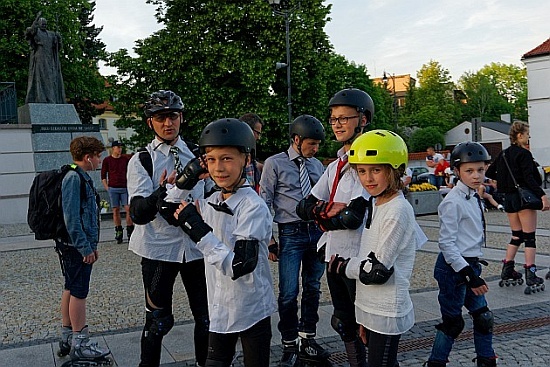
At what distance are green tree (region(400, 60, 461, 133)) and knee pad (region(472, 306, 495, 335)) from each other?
65.5m

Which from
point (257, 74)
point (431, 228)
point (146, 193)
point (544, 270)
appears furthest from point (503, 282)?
point (257, 74)

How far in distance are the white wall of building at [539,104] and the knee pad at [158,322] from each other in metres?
44.3

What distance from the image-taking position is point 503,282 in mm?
7039

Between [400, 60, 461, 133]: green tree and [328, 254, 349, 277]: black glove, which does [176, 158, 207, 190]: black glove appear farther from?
[400, 60, 461, 133]: green tree

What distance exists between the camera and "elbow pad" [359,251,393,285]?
3.07 meters

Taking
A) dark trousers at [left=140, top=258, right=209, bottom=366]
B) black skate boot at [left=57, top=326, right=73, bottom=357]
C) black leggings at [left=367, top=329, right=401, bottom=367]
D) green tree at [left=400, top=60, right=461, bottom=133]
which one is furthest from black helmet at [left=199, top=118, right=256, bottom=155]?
green tree at [left=400, top=60, right=461, bottom=133]

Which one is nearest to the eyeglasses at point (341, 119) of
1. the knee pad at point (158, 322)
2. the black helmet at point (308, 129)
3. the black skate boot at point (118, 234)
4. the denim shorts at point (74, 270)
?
the black helmet at point (308, 129)

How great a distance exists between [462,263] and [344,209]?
1005 mm

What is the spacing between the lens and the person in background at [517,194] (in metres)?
6.89

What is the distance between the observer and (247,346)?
3.16 m

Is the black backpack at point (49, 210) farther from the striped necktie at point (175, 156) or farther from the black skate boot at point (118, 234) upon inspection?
the black skate boot at point (118, 234)

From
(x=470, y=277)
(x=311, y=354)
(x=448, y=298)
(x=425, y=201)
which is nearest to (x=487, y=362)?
(x=448, y=298)

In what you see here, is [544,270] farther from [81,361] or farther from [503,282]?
[81,361]

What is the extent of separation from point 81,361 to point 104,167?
25.1 feet
